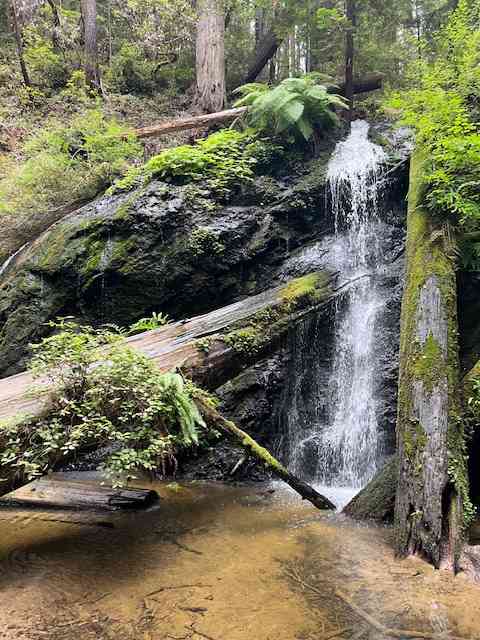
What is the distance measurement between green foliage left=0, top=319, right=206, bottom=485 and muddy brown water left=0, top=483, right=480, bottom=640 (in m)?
0.84

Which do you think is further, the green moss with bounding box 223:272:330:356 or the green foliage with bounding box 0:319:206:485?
the green moss with bounding box 223:272:330:356

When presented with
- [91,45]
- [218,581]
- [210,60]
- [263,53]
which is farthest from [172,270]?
[263,53]

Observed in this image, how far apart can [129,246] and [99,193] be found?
2.79 meters

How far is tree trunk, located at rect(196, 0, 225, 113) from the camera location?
536 inches

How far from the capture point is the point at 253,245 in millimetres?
9500

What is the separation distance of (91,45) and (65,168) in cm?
589

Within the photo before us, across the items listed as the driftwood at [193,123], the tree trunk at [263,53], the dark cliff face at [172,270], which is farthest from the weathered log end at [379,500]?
the tree trunk at [263,53]

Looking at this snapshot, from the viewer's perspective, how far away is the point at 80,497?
6129 millimetres

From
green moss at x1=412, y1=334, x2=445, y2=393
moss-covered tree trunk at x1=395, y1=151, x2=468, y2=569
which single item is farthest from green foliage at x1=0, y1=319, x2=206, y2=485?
green moss at x1=412, y1=334, x2=445, y2=393

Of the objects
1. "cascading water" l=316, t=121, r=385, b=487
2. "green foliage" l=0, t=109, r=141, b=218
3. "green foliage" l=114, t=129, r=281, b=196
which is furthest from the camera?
"green foliage" l=0, t=109, r=141, b=218

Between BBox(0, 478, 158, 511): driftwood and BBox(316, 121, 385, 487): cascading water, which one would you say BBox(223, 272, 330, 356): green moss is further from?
BBox(0, 478, 158, 511): driftwood

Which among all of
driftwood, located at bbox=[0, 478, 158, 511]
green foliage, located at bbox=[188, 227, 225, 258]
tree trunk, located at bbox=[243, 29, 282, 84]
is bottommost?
driftwood, located at bbox=[0, 478, 158, 511]

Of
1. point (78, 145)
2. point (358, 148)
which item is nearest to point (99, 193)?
point (78, 145)

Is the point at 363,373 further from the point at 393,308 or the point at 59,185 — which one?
the point at 59,185
